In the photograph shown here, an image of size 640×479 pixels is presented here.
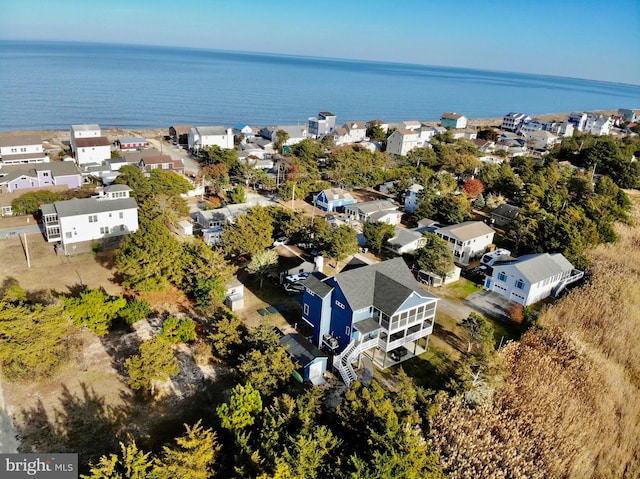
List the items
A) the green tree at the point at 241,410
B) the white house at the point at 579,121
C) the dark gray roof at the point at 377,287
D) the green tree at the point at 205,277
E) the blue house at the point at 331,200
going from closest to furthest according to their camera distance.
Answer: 1. the green tree at the point at 241,410
2. the dark gray roof at the point at 377,287
3. the green tree at the point at 205,277
4. the blue house at the point at 331,200
5. the white house at the point at 579,121

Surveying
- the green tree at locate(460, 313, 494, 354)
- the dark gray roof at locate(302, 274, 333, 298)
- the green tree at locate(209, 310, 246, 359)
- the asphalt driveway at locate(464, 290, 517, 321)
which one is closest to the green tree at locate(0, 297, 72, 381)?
the green tree at locate(209, 310, 246, 359)

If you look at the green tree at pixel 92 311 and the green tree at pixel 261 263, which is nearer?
the green tree at pixel 92 311

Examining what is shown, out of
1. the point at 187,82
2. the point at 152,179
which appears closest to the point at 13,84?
the point at 187,82

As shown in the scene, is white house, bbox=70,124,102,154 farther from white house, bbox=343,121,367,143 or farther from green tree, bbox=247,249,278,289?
white house, bbox=343,121,367,143

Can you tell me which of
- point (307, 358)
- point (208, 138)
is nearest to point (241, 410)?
point (307, 358)

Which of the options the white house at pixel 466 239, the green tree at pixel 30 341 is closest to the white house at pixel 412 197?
the white house at pixel 466 239

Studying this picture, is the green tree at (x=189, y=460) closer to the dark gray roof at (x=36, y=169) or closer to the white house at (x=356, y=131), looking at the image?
the dark gray roof at (x=36, y=169)

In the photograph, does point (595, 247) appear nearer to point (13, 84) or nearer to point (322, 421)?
point (322, 421)
